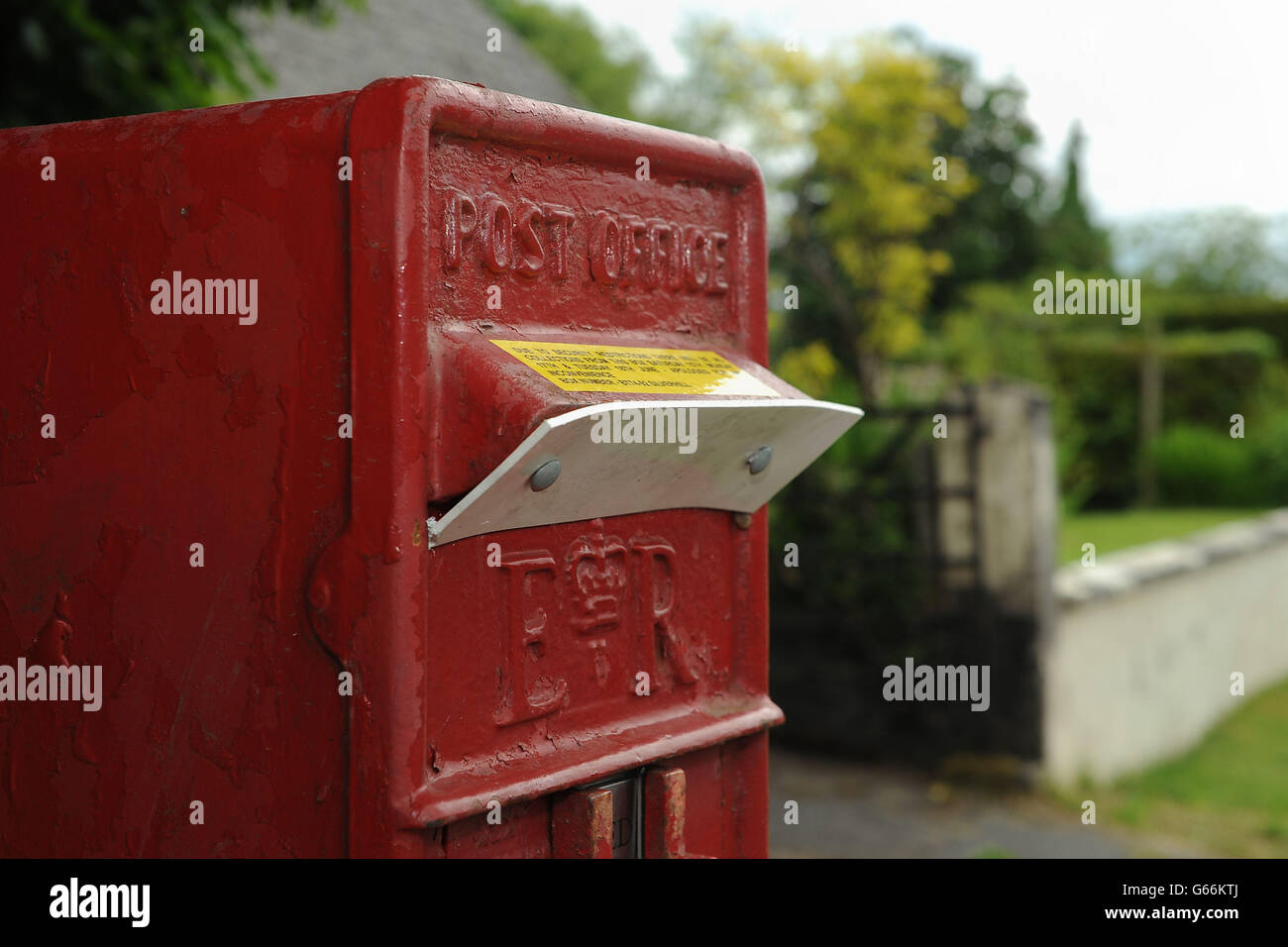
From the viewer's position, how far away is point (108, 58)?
340 cm

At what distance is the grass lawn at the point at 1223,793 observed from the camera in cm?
619

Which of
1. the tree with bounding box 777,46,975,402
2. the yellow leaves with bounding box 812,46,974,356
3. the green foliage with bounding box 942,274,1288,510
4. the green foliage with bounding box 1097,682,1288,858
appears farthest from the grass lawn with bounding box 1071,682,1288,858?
the green foliage with bounding box 942,274,1288,510

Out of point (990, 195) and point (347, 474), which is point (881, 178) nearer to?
point (347, 474)

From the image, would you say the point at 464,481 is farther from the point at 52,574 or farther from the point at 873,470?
the point at 873,470

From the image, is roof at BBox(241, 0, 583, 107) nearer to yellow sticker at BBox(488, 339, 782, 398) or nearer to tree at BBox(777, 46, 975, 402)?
tree at BBox(777, 46, 975, 402)

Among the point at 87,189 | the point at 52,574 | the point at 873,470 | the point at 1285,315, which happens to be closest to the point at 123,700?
the point at 52,574

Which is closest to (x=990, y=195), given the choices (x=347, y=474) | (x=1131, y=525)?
(x=1131, y=525)

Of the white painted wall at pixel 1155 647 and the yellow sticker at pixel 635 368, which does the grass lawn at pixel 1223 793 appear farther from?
the yellow sticker at pixel 635 368

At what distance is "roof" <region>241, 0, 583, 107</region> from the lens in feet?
25.9

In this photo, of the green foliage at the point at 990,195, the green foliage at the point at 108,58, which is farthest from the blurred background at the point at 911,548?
the green foliage at the point at 990,195

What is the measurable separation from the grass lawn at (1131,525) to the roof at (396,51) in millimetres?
5938

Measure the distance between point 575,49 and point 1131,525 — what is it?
14.7 meters

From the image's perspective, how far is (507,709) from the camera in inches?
61.2
